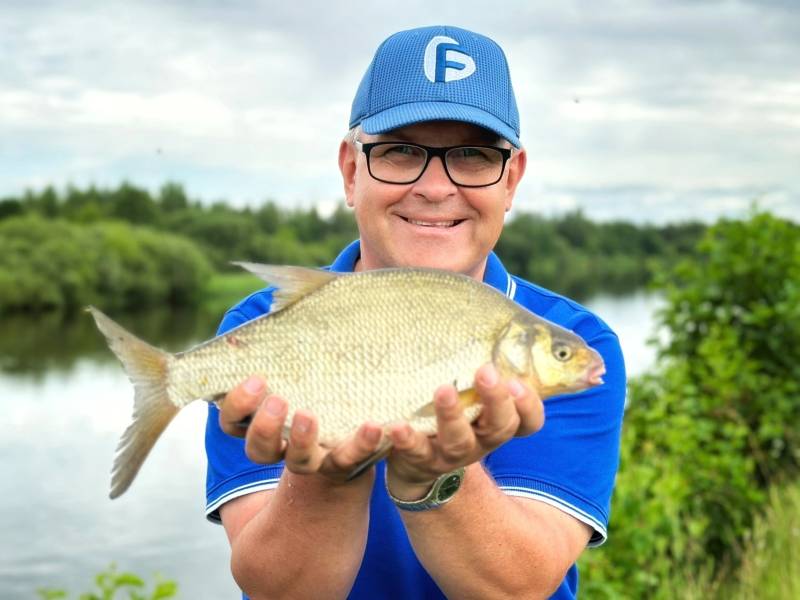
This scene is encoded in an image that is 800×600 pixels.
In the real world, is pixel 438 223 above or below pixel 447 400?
above

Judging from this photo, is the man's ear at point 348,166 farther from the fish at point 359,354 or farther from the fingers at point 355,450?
the fingers at point 355,450

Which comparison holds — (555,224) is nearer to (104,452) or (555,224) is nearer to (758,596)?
(104,452)

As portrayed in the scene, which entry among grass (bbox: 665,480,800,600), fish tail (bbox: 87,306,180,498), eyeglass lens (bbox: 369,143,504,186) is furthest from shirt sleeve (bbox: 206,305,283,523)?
grass (bbox: 665,480,800,600)

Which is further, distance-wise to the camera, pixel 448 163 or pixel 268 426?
pixel 448 163

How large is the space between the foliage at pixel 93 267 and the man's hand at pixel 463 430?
4352cm

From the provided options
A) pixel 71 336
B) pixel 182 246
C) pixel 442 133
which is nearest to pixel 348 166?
pixel 442 133

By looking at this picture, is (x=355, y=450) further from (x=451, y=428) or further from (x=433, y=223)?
(x=433, y=223)

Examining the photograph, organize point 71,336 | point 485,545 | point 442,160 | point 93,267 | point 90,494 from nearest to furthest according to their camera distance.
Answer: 1. point 485,545
2. point 442,160
3. point 90,494
4. point 71,336
5. point 93,267

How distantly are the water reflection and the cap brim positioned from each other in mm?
26374

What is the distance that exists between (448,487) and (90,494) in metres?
15.8

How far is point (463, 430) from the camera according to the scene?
196 cm

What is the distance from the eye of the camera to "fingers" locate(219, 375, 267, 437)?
202 cm

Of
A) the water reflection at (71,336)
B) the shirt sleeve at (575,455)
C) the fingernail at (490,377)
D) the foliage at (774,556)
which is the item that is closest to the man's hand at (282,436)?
the fingernail at (490,377)

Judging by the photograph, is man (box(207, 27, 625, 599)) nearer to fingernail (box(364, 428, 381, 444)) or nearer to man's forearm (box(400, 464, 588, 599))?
man's forearm (box(400, 464, 588, 599))
